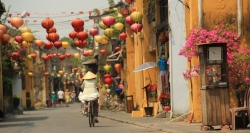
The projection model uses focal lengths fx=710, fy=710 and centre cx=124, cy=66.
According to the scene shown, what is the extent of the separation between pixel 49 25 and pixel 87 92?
30.1 feet

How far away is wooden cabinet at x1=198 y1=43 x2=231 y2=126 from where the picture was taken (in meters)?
18.7

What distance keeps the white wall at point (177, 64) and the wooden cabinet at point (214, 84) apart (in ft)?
24.8

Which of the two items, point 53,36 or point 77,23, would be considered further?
point 53,36

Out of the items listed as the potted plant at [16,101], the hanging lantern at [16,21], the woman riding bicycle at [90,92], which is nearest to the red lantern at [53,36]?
the hanging lantern at [16,21]

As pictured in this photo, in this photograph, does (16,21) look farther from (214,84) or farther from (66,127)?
(214,84)

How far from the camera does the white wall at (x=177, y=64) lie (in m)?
26.9

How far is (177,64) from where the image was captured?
27.3 metres

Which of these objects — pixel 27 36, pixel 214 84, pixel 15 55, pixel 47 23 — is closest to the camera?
pixel 214 84

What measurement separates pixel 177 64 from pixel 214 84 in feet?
27.3

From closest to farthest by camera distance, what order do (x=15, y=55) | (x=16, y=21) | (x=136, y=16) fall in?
(x=136, y=16) < (x=16, y=21) < (x=15, y=55)

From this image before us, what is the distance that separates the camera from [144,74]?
116 feet

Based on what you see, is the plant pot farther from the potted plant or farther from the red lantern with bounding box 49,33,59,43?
the potted plant

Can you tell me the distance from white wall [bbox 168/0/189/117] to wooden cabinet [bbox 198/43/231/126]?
7561 mm

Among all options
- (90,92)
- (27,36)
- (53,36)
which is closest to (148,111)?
(90,92)
